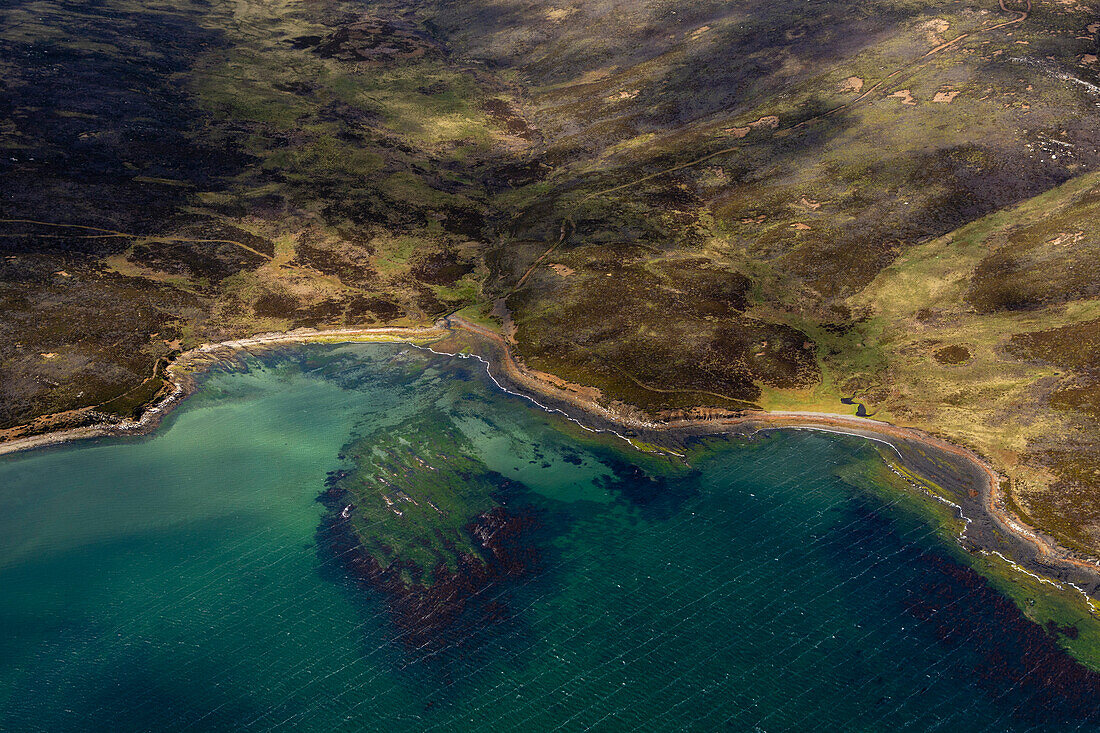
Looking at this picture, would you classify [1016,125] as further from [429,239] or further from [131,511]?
[131,511]

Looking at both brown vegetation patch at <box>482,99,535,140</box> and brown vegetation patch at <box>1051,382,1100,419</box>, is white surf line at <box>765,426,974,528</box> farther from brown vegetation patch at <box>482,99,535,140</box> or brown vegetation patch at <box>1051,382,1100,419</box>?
brown vegetation patch at <box>482,99,535,140</box>

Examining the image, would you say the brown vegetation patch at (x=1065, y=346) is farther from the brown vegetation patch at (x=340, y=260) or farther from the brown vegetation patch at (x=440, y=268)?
the brown vegetation patch at (x=340, y=260)

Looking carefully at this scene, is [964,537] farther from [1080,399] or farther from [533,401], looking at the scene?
[533,401]

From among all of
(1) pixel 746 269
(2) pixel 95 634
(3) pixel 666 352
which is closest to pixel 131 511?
(2) pixel 95 634

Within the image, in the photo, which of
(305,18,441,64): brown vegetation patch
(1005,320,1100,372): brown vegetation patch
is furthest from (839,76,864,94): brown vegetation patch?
(305,18,441,64): brown vegetation patch

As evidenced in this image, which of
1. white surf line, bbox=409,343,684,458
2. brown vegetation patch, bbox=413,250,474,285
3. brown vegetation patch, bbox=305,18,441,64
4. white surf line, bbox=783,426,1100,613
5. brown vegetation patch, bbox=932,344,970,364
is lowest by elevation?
white surf line, bbox=783,426,1100,613

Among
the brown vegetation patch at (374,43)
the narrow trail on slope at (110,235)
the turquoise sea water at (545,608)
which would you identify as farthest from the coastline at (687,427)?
the brown vegetation patch at (374,43)
